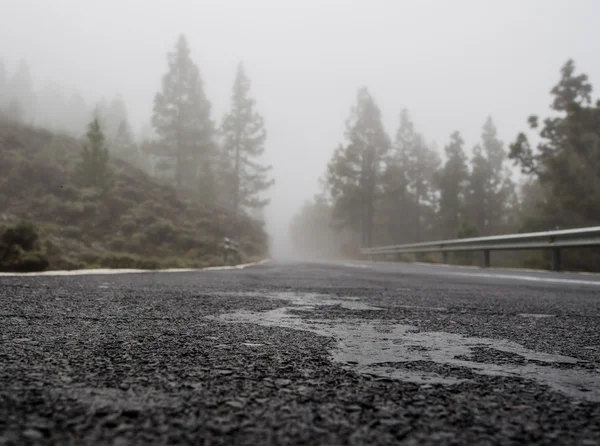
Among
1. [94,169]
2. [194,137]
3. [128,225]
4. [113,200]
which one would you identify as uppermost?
[194,137]

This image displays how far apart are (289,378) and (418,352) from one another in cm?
77

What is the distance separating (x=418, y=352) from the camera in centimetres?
197

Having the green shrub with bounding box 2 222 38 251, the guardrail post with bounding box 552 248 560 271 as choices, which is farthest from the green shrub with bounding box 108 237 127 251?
the guardrail post with bounding box 552 248 560 271

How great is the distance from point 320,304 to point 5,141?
29.1m

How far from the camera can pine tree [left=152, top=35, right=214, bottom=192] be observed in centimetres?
4662

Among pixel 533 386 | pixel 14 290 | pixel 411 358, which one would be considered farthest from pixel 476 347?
pixel 14 290

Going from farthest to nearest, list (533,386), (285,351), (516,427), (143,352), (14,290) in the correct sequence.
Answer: (14,290)
(285,351)
(143,352)
(533,386)
(516,427)

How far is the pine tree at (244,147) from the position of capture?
52.1 metres

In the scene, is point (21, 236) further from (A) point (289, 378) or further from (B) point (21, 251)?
(A) point (289, 378)

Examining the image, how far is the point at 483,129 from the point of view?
2180 inches

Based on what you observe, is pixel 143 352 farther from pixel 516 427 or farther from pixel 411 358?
pixel 516 427

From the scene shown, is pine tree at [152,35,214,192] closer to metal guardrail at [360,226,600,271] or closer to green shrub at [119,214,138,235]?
green shrub at [119,214,138,235]

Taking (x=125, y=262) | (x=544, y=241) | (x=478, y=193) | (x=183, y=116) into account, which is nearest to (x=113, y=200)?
(x=125, y=262)

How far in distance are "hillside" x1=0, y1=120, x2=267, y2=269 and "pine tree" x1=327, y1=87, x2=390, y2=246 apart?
21492mm
